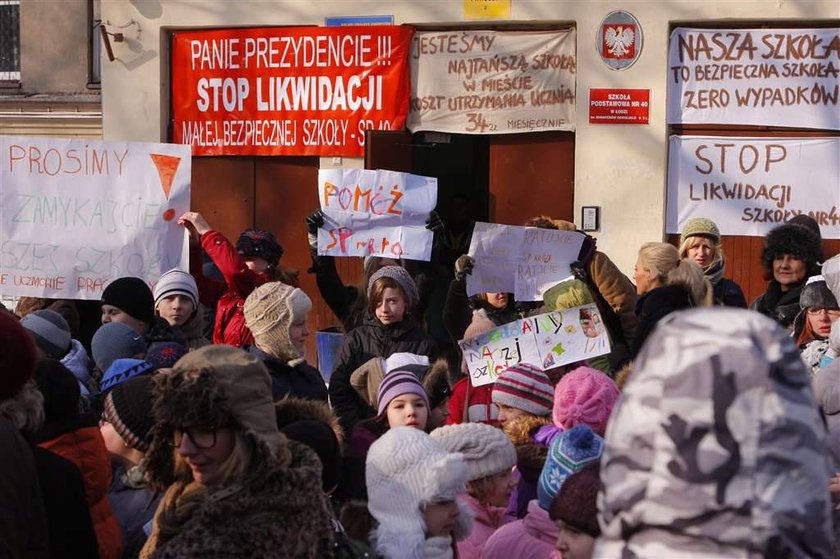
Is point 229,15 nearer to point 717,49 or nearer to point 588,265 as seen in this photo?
point 717,49

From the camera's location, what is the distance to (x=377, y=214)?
25.9 feet

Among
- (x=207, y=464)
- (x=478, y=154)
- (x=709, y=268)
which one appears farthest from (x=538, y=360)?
(x=478, y=154)

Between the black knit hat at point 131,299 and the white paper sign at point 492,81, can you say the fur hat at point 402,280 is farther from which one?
the white paper sign at point 492,81

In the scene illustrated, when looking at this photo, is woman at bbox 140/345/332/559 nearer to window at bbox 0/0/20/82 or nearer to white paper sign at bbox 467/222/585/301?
white paper sign at bbox 467/222/585/301

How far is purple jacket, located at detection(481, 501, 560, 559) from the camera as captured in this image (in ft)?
13.0

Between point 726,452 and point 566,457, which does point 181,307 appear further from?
point 726,452

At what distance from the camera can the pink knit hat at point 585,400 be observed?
4840 millimetres

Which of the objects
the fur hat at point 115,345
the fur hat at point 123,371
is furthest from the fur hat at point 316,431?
the fur hat at point 115,345

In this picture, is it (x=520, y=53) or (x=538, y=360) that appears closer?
(x=538, y=360)

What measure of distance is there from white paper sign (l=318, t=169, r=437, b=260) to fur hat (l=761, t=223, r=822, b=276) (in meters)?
2.11

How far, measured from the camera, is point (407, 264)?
10844 millimetres

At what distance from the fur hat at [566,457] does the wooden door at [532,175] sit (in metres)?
7.35

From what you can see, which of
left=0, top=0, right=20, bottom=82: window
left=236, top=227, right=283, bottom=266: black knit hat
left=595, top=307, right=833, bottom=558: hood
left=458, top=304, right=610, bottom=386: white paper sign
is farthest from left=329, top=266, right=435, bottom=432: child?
left=0, top=0, right=20, bottom=82: window

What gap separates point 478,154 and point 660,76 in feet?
8.48
